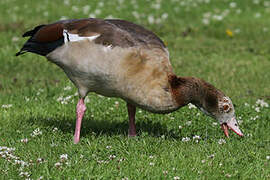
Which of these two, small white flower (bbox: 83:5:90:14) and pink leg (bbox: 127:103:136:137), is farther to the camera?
small white flower (bbox: 83:5:90:14)

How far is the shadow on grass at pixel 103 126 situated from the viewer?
22.1 ft

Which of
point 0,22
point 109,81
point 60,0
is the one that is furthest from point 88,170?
point 60,0

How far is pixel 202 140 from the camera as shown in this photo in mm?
6215

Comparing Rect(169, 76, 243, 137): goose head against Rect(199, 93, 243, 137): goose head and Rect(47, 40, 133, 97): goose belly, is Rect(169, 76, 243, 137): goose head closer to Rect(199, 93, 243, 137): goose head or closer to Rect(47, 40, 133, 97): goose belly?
Rect(199, 93, 243, 137): goose head

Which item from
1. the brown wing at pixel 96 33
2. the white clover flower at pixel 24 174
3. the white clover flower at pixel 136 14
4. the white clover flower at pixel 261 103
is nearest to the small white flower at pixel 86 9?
the white clover flower at pixel 136 14

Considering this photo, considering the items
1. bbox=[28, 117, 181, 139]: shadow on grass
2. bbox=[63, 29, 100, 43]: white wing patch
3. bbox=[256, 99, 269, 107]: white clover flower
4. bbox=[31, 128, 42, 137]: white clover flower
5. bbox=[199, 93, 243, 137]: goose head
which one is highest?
bbox=[63, 29, 100, 43]: white wing patch

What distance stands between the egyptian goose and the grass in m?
0.50

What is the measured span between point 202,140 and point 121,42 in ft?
5.32

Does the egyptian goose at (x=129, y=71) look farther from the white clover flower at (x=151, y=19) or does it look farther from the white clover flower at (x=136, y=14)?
the white clover flower at (x=136, y=14)

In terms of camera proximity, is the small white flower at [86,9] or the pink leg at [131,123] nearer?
the pink leg at [131,123]

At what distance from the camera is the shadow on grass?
674cm

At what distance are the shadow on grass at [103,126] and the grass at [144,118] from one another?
0.05ft

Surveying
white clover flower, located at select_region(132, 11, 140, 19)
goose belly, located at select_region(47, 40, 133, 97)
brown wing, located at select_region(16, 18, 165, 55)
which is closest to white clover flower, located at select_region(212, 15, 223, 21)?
white clover flower, located at select_region(132, 11, 140, 19)

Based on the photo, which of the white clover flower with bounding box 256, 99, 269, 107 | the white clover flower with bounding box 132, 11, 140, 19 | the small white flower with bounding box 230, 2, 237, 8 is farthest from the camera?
the small white flower with bounding box 230, 2, 237, 8
